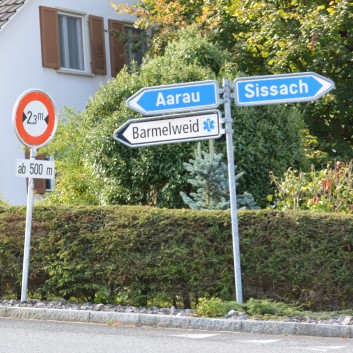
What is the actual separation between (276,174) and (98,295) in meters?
5.67

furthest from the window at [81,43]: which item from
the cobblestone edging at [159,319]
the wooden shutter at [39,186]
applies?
the cobblestone edging at [159,319]

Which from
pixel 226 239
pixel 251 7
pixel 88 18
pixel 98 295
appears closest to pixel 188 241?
pixel 226 239

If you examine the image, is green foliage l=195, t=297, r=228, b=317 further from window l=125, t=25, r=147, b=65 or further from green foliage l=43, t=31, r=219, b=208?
window l=125, t=25, r=147, b=65

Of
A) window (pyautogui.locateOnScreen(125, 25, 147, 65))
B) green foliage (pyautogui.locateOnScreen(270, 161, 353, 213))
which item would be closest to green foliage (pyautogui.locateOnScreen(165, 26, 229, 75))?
green foliage (pyautogui.locateOnScreen(270, 161, 353, 213))

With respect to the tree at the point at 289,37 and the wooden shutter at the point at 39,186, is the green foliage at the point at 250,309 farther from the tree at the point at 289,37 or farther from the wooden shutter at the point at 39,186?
the wooden shutter at the point at 39,186

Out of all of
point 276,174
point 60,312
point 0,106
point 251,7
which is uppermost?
point 251,7

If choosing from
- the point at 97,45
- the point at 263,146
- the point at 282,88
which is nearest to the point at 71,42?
the point at 97,45

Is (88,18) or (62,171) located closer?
(62,171)

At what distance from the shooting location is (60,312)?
498 inches

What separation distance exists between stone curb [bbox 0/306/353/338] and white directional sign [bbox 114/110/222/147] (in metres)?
1.94

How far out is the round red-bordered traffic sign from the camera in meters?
13.7

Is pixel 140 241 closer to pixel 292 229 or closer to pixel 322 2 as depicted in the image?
pixel 292 229

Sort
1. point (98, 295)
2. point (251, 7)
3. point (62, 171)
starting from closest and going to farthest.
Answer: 1. point (98, 295)
2. point (62, 171)
3. point (251, 7)

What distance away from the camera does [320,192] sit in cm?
1619
